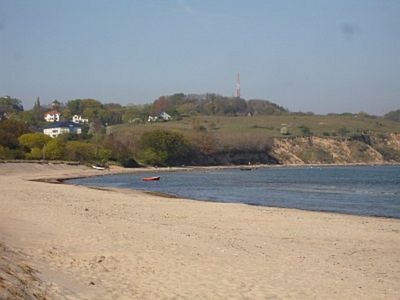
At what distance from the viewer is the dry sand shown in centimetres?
1152

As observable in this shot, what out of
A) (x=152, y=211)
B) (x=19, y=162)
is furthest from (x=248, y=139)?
(x=152, y=211)

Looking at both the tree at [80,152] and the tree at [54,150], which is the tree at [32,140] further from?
the tree at [80,152]

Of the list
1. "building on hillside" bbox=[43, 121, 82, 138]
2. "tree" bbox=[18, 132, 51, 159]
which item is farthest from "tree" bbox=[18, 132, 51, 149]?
"building on hillside" bbox=[43, 121, 82, 138]

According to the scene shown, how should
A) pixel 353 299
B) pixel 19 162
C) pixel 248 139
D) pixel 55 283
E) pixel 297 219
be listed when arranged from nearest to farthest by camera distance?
1. pixel 55 283
2. pixel 353 299
3. pixel 297 219
4. pixel 19 162
5. pixel 248 139

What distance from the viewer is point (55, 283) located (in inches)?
427

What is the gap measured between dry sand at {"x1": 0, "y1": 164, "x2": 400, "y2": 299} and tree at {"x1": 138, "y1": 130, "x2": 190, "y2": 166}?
117 meters

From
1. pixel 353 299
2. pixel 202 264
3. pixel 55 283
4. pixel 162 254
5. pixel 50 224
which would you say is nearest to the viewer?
pixel 55 283

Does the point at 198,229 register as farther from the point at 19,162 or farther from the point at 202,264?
the point at 19,162

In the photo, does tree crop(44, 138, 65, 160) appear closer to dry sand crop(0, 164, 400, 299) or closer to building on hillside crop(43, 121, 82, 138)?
building on hillside crop(43, 121, 82, 138)

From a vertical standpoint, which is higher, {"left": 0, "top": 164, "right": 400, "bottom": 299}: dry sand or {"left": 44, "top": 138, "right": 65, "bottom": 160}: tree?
{"left": 44, "top": 138, "right": 65, "bottom": 160}: tree

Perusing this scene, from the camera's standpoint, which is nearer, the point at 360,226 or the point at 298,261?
the point at 298,261

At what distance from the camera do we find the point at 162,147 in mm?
147125

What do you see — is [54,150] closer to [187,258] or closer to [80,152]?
[80,152]

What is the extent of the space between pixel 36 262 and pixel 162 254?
12.1 ft
